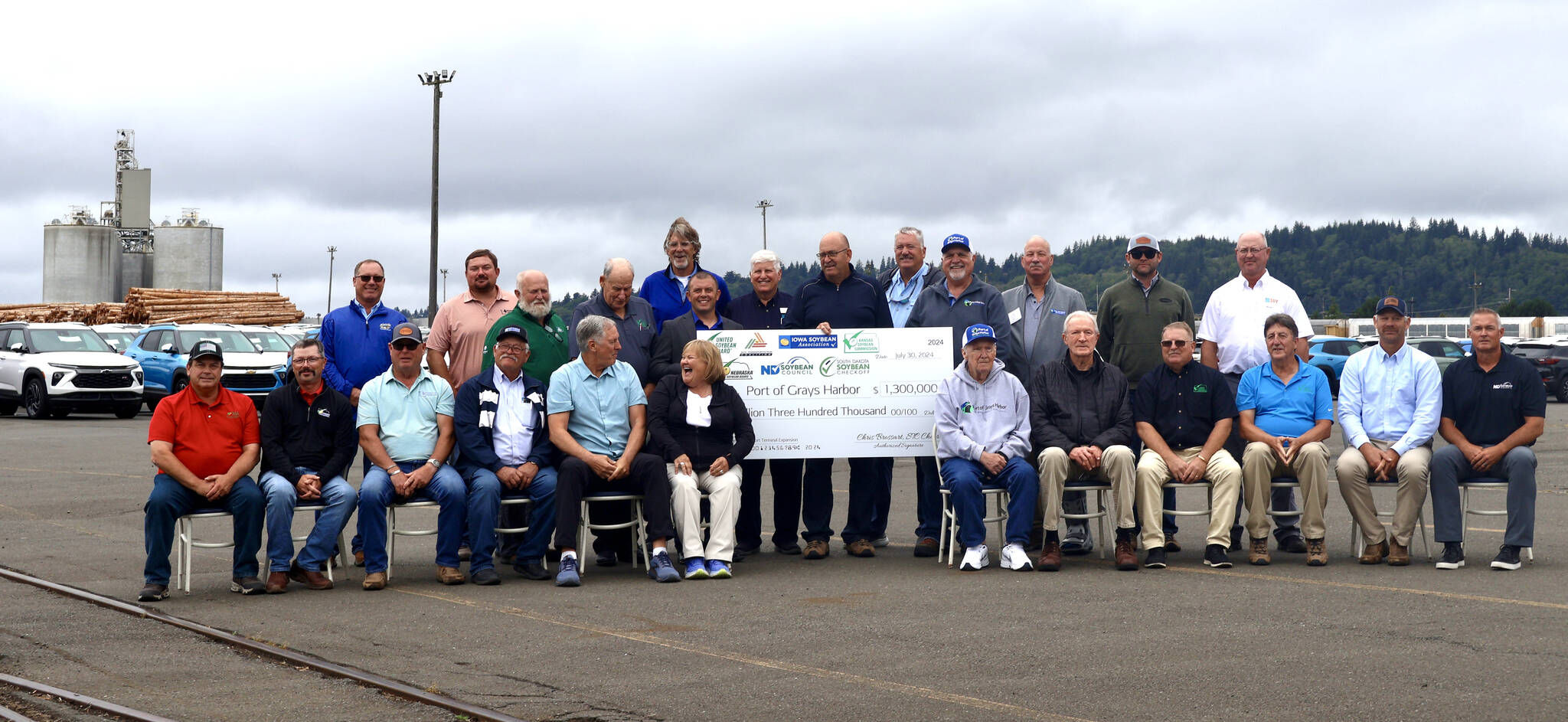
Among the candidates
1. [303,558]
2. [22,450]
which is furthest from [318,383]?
[22,450]

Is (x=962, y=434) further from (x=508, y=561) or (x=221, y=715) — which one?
(x=221, y=715)

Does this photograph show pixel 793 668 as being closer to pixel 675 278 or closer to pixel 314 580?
pixel 314 580

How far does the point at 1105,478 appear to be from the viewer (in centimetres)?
913

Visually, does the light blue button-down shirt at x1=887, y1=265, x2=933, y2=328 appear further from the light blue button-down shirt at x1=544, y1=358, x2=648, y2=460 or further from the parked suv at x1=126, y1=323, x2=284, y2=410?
the parked suv at x1=126, y1=323, x2=284, y2=410

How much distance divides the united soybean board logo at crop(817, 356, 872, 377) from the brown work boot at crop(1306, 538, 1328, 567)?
3127 mm

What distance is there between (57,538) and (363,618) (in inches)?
180

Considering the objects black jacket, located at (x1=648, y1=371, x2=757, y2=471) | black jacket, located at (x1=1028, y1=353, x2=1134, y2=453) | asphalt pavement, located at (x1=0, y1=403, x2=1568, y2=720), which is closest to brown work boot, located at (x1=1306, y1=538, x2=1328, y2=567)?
asphalt pavement, located at (x1=0, y1=403, x2=1568, y2=720)

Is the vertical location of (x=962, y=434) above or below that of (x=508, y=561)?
above

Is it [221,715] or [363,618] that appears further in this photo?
[363,618]

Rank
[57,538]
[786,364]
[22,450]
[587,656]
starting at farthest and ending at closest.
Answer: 1. [22,450]
2. [57,538]
3. [786,364]
4. [587,656]

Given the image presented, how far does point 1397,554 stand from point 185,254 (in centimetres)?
8362

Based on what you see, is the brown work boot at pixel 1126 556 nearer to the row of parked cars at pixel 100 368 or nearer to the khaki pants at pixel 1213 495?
the khaki pants at pixel 1213 495

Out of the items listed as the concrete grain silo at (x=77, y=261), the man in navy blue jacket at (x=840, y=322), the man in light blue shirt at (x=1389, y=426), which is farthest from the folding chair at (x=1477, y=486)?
the concrete grain silo at (x=77, y=261)

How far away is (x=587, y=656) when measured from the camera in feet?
20.7
